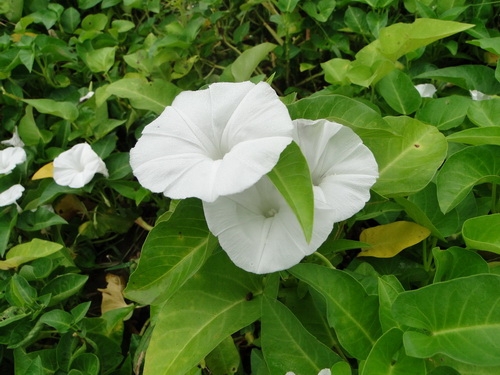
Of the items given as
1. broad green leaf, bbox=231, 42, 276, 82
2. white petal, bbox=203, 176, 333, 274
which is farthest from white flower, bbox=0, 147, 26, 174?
white petal, bbox=203, 176, 333, 274

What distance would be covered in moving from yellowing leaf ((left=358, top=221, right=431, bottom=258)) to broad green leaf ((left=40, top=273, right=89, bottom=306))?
68 centimetres

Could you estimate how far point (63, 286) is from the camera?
50.8 inches

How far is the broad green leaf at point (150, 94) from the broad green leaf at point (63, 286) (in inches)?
17.5

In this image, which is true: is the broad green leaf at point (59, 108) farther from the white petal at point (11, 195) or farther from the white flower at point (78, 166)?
the white petal at point (11, 195)

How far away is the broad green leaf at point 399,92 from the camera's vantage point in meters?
1.21

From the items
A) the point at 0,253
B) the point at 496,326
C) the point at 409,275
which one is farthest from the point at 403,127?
the point at 0,253

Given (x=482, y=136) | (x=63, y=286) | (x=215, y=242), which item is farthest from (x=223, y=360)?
(x=482, y=136)

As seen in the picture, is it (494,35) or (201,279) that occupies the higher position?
(494,35)

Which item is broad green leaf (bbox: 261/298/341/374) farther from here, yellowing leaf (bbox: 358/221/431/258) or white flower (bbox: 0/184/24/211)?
white flower (bbox: 0/184/24/211)

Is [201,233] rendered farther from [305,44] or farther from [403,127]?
[305,44]

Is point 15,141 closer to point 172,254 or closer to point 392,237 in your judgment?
point 172,254

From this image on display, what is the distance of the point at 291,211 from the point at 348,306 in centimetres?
19

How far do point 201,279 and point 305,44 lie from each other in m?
1.04

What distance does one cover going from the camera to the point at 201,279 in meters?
0.94
